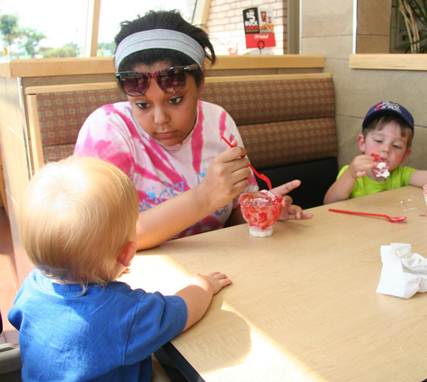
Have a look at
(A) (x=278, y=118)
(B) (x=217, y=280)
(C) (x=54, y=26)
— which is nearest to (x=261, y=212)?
(B) (x=217, y=280)

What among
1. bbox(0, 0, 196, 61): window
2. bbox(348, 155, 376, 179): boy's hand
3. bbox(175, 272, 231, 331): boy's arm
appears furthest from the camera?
bbox(0, 0, 196, 61): window

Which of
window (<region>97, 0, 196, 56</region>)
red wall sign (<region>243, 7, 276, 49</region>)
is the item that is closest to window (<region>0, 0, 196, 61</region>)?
window (<region>97, 0, 196, 56</region>)

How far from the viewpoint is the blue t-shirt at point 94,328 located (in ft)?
2.64

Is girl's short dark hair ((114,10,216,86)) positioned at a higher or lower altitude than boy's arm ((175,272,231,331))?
higher

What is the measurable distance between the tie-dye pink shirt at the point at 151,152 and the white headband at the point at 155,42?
0.57 ft

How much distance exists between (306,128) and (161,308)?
1999mm

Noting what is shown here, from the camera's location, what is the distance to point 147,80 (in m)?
1.31

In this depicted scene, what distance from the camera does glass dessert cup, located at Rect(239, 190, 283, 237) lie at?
1288 millimetres

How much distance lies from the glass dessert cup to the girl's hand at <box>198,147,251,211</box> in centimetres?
6

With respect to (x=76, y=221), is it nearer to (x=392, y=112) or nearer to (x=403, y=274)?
(x=403, y=274)

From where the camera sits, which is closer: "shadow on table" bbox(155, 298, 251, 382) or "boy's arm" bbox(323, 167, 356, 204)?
"shadow on table" bbox(155, 298, 251, 382)

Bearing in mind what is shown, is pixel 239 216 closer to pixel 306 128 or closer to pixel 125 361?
pixel 125 361

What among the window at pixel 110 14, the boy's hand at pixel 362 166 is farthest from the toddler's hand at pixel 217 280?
the window at pixel 110 14

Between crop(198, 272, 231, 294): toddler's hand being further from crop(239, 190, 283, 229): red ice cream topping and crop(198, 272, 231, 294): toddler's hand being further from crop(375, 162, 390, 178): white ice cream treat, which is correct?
crop(375, 162, 390, 178): white ice cream treat
